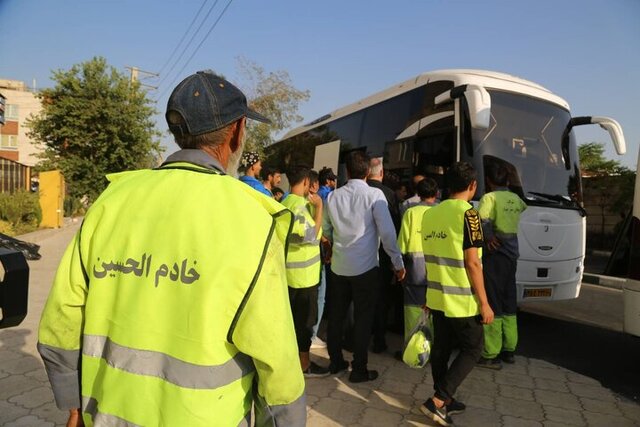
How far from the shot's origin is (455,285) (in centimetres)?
345

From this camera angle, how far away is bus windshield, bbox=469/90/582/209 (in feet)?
19.6

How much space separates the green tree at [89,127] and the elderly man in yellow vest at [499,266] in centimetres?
2135

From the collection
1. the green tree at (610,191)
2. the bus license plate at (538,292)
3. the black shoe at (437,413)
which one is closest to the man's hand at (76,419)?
the black shoe at (437,413)

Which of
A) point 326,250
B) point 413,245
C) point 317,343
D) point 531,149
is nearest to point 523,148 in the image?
point 531,149

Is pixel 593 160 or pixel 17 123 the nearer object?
pixel 593 160

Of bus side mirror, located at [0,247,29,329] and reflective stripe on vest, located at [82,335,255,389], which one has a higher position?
bus side mirror, located at [0,247,29,329]

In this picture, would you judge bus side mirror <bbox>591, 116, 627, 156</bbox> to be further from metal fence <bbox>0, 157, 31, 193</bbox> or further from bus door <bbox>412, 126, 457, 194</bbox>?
metal fence <bbox>0, 157, 31, 193</bbox>

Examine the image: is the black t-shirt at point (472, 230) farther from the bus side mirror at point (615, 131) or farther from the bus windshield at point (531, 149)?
the bus side mirror at point (615, 131)

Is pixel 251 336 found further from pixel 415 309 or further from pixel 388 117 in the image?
pixel 388 117

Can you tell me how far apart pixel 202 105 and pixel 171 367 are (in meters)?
0.79

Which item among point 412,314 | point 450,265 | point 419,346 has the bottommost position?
point 412,314

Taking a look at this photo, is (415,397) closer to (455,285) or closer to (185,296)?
(455,285)

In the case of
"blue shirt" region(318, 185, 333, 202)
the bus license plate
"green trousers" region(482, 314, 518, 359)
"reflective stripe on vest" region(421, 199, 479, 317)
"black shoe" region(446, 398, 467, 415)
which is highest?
"blue shirt" region(318, 185, 333, 202)

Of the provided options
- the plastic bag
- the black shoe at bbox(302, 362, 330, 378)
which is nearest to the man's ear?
the plastic bag
